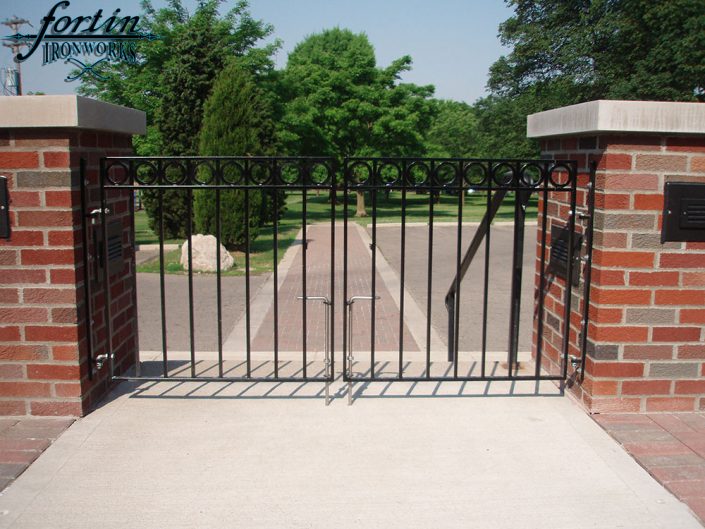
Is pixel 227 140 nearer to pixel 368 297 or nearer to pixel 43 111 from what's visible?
pixel 368 297

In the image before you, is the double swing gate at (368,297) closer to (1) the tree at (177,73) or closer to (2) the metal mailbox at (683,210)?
(2) the metal mailbox at (683,210)

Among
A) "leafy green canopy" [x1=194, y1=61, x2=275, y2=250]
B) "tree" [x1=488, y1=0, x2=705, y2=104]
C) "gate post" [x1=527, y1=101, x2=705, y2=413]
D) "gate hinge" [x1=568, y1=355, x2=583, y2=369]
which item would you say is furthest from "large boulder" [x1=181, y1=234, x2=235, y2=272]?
"tree" [x1=488, y1=0, x2=705, y2=104]

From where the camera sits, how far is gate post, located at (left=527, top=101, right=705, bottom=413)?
11.9 ft

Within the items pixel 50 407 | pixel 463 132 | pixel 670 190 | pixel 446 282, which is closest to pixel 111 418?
pixel 50 407

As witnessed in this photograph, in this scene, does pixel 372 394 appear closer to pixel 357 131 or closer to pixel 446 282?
pixel 446 282

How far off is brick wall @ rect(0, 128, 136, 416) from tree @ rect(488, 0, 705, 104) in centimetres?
2265

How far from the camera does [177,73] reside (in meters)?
17.7

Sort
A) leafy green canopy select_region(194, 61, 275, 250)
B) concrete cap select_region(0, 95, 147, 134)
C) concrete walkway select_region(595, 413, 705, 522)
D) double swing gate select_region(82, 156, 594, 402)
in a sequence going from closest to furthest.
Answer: concrete walkway select_region(595, 413, 705, 522) < concrete cap select_region(0, 95, 147, 134) < double swing gate select_region(82, 156, 594, 402) < leafy green canopy select_region(194, 61, 275, 250)

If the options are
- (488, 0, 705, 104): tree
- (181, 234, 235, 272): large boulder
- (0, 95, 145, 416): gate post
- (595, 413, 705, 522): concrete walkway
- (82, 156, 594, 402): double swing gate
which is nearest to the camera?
(595, 413, 705, 522): concrete walkway

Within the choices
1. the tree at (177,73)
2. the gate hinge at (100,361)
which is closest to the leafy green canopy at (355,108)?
the tree at (177,73)

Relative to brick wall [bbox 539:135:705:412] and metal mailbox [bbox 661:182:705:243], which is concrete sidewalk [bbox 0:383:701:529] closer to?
brick wall [bbox 539:135:705:412]

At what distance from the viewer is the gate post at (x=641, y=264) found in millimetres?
3625

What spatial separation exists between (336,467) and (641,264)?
80.6 inches

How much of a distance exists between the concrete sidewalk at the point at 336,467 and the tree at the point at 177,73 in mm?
13815
